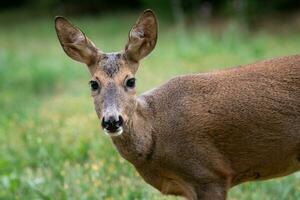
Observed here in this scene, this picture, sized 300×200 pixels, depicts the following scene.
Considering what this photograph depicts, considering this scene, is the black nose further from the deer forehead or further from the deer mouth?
the deer forehead

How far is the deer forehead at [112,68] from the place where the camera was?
485 centimetres

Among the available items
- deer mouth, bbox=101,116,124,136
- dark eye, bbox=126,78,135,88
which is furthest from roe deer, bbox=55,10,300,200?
deer mouth, bbox=101,116,124,136

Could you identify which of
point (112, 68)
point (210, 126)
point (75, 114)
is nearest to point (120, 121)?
point (112, 68)

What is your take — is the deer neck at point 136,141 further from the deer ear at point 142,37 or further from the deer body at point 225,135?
the deer ear at point 142,37

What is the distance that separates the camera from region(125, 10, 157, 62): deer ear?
5035 mm

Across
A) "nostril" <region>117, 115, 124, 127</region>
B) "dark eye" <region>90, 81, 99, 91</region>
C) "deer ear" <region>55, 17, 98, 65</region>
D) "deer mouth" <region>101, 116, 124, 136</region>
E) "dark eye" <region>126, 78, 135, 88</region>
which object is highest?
"deer ear" <region>55, 17, 98, 65</region>

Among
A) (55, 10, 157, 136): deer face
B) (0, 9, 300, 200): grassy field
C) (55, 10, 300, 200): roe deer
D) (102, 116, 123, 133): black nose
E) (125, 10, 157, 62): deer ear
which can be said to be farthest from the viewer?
(0, 9, 300, 200): grassy field

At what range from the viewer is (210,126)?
484 cm

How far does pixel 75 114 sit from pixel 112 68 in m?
4.06

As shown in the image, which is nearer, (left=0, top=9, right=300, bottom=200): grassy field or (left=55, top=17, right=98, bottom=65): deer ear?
(left=55, top=17, right=98, bottom=65): deer ear

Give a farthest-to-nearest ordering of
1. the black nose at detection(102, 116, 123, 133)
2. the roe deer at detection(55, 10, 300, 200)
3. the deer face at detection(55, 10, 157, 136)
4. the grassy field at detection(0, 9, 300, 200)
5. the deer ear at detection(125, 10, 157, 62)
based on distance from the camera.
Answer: the grassy field at detection(0, 9, 300, 200)
the deer ear at detection(125, 10, 157, 62)
the roe deer at detection(55, 10, 300, 200)
the deer face at detection(55, 10, 157, 136)
the black nose at detection(102, 116, 123, 133)

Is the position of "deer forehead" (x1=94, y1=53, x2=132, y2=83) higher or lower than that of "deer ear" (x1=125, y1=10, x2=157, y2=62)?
lower

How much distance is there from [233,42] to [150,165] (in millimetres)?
8344

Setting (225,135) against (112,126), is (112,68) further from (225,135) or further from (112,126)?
(225,135)
